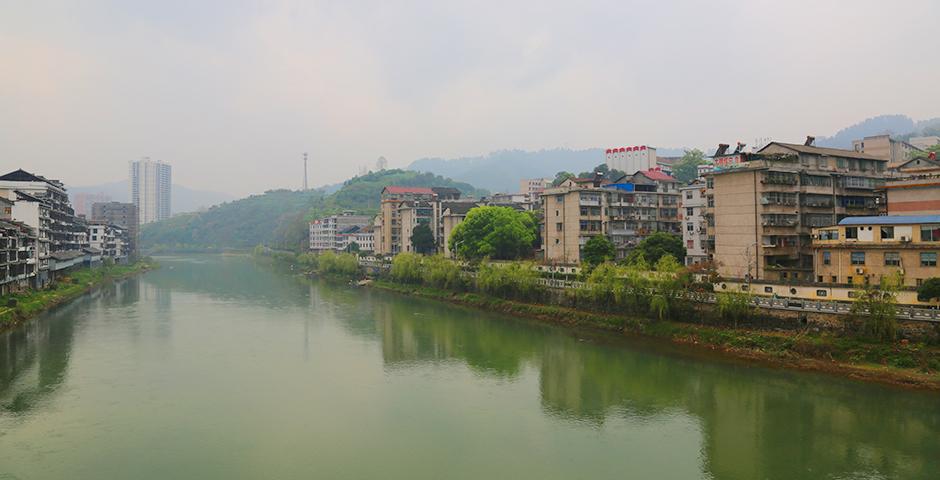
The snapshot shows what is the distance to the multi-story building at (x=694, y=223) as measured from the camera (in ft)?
92.9

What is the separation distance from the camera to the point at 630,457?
40.0ft

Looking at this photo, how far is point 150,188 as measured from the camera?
174m

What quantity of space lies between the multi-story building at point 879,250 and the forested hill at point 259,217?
246 feet

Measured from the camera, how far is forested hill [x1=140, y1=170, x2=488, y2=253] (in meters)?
99.2

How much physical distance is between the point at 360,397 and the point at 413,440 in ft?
11.6

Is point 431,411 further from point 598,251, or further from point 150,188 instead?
point 150,188

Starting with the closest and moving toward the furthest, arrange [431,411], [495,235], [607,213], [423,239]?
[431,411]
[607,213]
[495,235]
[423,239]

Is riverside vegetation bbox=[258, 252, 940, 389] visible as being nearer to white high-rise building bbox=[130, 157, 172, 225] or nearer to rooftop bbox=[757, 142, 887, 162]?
rooftop bbox=[757, 142, 887, 162]

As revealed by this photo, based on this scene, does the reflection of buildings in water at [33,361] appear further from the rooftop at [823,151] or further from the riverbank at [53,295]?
the rooftop at [823,151]

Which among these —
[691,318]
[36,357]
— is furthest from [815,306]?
[36,357]

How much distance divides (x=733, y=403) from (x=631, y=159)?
1528 inches

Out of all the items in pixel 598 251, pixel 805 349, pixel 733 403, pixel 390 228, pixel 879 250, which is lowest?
pixel 733 403

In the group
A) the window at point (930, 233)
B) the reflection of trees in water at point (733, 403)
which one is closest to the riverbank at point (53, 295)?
the reflection of trees in water at point (733, 403)

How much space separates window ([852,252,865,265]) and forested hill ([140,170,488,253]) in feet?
248
